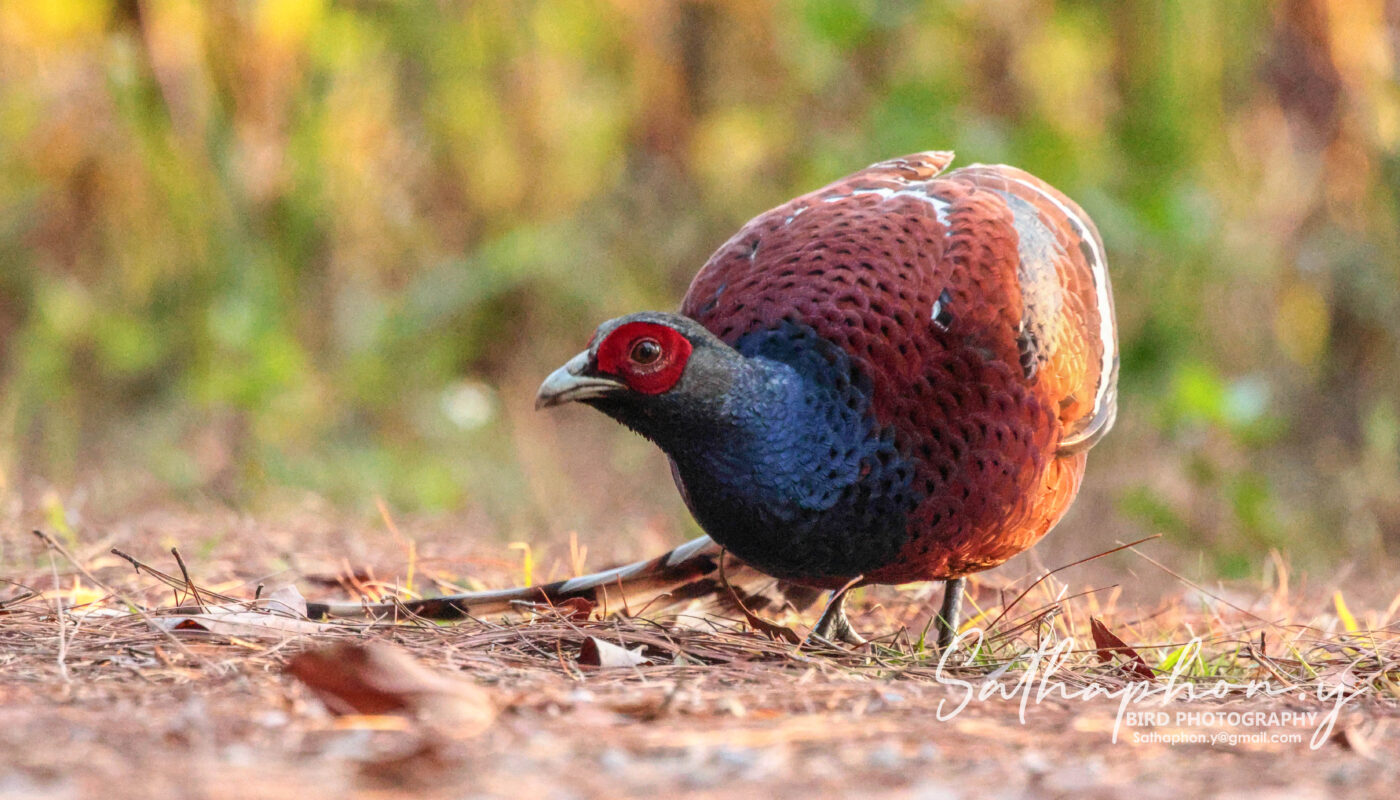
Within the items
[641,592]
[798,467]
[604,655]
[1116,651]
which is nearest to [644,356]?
[798,467]

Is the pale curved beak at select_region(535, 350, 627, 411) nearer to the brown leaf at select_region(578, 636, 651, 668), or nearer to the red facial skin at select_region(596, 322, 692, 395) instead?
the red facial skin at select_region(596, 322, 692, 395)

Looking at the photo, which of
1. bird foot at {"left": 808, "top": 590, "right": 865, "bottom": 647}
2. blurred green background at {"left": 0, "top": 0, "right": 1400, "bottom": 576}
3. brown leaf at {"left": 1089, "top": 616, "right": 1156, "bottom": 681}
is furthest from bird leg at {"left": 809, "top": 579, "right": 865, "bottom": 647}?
blurred green background at {"left": 0, "top": 0, "right": 1400, "bottom": 576}

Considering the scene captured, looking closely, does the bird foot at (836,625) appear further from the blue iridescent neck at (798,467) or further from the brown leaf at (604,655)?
the brown leaf at (604,655)

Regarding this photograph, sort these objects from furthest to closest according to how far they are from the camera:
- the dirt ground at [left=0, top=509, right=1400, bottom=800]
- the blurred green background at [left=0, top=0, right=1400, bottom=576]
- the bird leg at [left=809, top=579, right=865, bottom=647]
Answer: the blurred green background at [left=0, top=0, right=1400, bottom=576] < the bird leg at [left=809, top=579, right=865, bottom=647] < the dirt ground at [left=0, top=509, right=1400, bottom=800]

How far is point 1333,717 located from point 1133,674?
0.53m

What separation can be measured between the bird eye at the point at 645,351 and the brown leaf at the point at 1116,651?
3.55ft

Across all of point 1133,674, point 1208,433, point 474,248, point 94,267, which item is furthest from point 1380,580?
point 94,267

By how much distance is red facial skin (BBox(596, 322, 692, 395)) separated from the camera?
2.81 metres

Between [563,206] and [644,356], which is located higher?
[563,206]

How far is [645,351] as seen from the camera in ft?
9.22

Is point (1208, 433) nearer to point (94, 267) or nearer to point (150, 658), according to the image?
point (150, 658)

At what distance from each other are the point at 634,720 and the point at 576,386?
87cm

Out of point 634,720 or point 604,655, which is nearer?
point 634,720

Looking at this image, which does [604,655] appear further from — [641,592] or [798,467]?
[641,592]
